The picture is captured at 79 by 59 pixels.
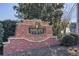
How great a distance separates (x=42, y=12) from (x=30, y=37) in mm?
477

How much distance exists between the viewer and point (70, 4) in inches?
155

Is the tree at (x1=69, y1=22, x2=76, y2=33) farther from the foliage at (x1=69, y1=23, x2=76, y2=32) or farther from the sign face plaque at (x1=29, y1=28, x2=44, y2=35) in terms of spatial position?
the sign face plaque at (x1=29, y1=28, x2=44, y2=35)

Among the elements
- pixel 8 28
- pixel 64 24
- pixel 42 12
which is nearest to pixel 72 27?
pixel 64 24

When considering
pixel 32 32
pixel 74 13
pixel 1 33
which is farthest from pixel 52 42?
pixel 1 33

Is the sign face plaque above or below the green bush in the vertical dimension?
above

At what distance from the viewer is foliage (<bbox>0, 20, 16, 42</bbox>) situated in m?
3.85

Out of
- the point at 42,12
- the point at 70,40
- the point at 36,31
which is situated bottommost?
the point at 70,40

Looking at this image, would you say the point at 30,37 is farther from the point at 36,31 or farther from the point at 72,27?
the point at 72,27

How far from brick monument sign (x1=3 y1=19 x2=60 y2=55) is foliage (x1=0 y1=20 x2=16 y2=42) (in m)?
0.07

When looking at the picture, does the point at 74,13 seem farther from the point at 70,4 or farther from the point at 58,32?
the point at 58,32

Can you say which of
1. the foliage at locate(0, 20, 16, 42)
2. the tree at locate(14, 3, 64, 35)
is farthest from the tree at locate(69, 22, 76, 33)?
the foliage at locate(0, 20, 16, 42)

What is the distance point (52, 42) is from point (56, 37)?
0.11 meters

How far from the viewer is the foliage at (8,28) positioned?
3.85 metres

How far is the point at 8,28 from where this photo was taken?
3840mm
